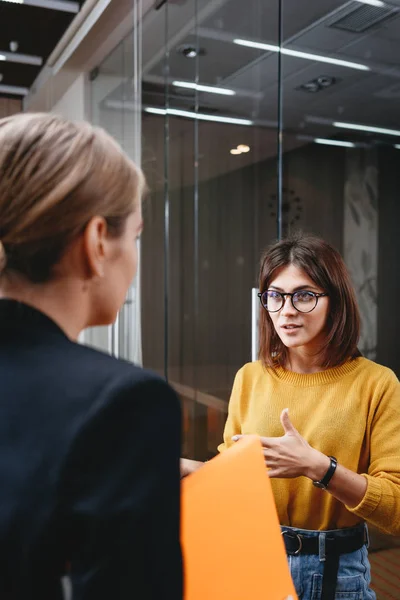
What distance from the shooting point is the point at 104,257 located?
72 cm

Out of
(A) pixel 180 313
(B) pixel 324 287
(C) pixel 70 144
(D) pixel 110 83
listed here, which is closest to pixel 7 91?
(D) pixel 110 83

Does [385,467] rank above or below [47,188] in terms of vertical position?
below

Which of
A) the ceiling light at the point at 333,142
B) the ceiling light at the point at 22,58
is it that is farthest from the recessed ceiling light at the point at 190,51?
the ceiling light at the point at 22,58

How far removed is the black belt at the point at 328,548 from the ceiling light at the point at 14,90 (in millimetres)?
6129

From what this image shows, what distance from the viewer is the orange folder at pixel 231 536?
0.88 metres

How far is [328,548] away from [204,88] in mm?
2835

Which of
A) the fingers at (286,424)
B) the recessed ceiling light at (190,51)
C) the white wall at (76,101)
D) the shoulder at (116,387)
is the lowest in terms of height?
the fingers at (286,424)

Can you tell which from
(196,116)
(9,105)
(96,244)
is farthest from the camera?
(9,105)

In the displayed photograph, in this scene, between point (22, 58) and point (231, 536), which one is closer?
point (231, 536)

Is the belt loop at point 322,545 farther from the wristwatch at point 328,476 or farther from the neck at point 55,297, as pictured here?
the neck at point 55,297

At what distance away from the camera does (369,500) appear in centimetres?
130

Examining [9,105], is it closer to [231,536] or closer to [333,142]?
[333,142]

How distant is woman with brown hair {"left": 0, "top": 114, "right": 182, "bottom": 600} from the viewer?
1.88 feet

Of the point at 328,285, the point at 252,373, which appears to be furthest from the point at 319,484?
the point at 328,285
